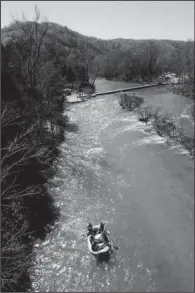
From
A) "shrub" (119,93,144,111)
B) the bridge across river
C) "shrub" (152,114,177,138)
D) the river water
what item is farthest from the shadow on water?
the bridge across river

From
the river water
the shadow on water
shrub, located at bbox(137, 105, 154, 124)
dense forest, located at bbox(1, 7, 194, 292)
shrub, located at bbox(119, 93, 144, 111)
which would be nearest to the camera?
the river water

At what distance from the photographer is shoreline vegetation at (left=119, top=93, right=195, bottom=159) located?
28.8m

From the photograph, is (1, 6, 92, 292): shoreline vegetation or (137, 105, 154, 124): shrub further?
(137, 105, 154, 124): shrub

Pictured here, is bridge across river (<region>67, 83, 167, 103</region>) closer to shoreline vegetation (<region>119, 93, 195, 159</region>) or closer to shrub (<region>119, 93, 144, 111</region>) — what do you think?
Result: shoreline vegetation (<region>119, 93, 195, 159</region>)

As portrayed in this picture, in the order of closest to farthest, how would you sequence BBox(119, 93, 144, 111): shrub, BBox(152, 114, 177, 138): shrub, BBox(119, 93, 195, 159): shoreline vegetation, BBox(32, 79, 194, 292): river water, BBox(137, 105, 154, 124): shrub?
1. BBox(32, 79, 194, 292): river water
2. BBox(119, 93, 195, 159): shoreline vegetation
3. BBox(152, 114, 177, 138): shrub
4. BBox(137, 105, 154, 124): shrub
5. BBox(119, 93, 144, 111): shrub

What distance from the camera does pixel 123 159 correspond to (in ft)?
89.4

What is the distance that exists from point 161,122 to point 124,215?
1892cm

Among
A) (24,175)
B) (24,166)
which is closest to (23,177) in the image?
(24,175)

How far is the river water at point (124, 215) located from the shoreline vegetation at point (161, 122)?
117 cm

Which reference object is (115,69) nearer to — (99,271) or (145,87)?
(145,87)

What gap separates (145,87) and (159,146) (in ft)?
122

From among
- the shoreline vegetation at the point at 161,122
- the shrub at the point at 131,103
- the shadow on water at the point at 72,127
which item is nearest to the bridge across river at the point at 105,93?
the shoreline vegetation at the point at 161,122

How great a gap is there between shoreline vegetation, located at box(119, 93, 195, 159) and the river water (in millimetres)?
1170

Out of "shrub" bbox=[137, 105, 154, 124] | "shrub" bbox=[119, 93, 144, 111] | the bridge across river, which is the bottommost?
"shrub" bbox=[137, 105, 154, 124]
